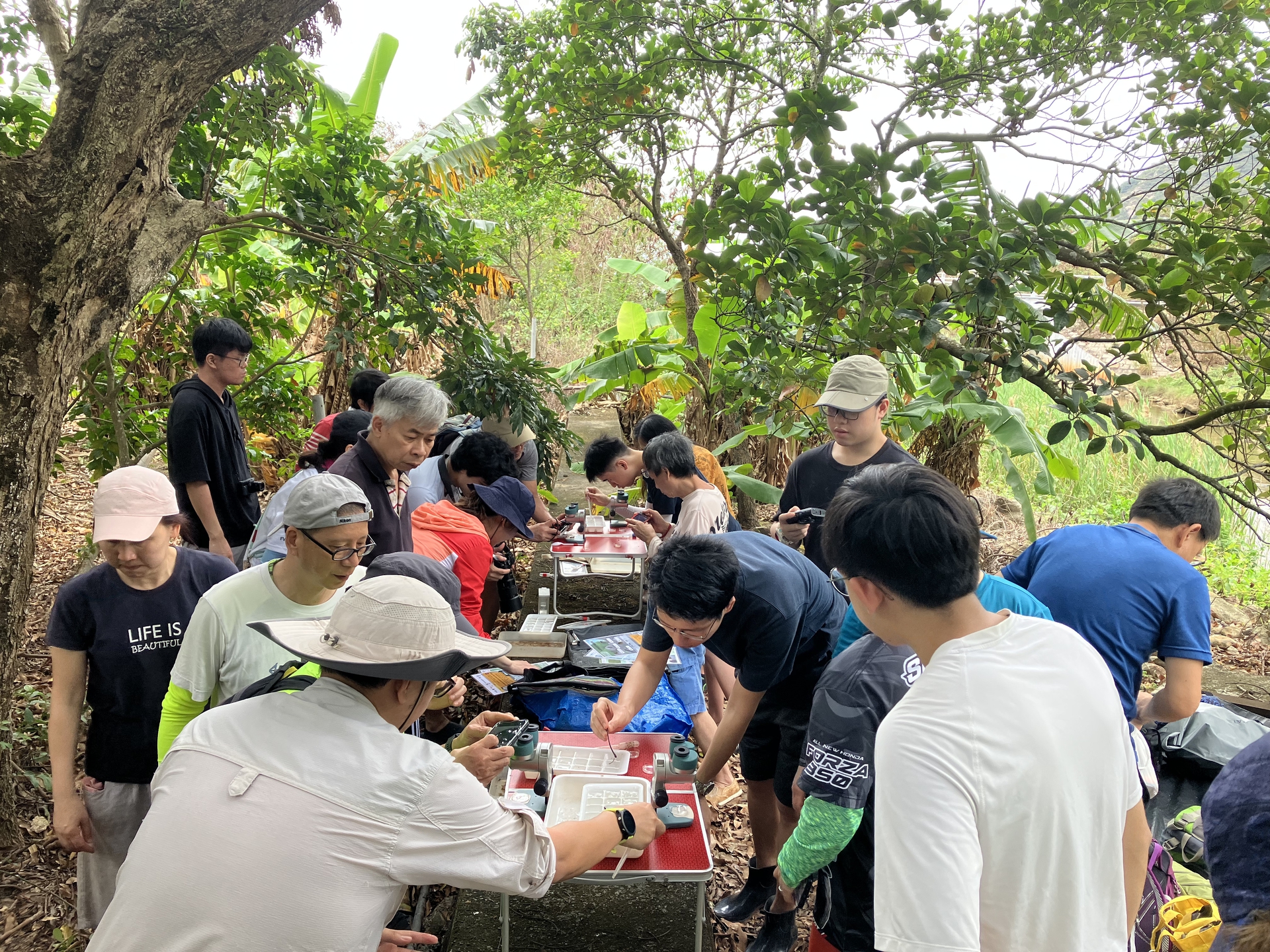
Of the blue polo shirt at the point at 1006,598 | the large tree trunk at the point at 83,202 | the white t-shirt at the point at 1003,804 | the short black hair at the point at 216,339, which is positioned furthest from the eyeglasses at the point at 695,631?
the short black hair at the point at 216,339

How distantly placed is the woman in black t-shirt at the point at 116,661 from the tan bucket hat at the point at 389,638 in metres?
1.00

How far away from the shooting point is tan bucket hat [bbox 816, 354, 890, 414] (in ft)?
12.1

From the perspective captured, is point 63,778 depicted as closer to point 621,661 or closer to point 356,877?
point 356,877


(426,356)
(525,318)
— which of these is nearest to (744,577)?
(426,356)

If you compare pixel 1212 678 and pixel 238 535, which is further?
pixel 1212 678

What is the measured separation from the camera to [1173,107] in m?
3.25

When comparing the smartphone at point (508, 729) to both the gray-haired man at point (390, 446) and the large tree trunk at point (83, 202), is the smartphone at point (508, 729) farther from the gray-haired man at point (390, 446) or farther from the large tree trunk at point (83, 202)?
the large tree trunk at point (83, 202)

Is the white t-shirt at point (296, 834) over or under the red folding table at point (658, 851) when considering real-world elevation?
over

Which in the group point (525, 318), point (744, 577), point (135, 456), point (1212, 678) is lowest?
point (1212, 678)

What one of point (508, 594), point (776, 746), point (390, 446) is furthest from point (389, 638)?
point (508, 594)

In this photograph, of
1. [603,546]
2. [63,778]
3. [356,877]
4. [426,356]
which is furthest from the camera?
[426,356]

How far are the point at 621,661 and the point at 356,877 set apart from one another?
8.51ft

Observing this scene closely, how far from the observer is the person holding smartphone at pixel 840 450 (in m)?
3.71

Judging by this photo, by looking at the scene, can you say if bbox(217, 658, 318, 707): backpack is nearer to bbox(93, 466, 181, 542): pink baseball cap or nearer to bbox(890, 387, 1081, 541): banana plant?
bbox(93, 466, 181, 542): pink baseball cap
